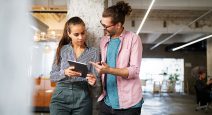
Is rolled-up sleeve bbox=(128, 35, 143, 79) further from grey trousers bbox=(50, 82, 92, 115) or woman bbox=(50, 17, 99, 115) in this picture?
grey trousers bbox=(50, 82, 92, 115)

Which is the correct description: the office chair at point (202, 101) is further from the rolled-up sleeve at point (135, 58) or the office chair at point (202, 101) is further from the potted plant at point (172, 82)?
the potted plant at point (172, 82)

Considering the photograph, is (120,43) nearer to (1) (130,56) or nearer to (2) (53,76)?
(1) (130,56)

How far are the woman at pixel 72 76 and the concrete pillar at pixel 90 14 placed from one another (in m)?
0.36

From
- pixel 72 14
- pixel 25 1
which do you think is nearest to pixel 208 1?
pixel 72 14

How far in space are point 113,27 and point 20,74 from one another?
1519 mm

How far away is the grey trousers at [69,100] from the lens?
203cm

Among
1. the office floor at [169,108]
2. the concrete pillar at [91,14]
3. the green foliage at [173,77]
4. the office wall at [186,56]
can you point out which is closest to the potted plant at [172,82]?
the green foliage at [173,77]

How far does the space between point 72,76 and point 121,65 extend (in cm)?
36

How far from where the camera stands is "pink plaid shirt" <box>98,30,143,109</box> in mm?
2002

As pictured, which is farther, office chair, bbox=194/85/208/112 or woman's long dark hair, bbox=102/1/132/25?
office chair, bbox=194/85/208/112

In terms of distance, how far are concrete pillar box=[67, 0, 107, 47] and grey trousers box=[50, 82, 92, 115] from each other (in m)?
0.57

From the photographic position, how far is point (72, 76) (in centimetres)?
199

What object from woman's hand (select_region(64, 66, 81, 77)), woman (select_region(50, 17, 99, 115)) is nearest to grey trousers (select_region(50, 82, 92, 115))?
woman (select_region(50, 17, 99, 115))

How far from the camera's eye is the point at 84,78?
2.09 metres
